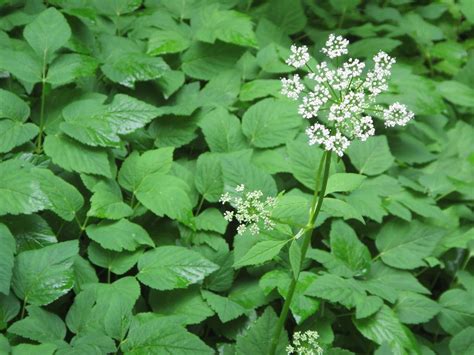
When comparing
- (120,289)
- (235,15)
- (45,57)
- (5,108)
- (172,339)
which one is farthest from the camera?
(235,15)

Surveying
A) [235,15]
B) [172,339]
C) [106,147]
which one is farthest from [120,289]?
[235,15]

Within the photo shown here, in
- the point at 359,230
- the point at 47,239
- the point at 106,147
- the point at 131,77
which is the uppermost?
the point at 131,77

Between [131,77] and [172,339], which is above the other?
[131,77]

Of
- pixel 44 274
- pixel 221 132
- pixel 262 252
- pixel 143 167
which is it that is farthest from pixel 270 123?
pixel 44 274

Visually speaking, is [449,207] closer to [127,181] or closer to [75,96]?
[127,181]

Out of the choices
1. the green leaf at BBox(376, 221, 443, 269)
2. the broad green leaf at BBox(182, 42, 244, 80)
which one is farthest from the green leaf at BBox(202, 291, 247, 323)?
the broad green leaf at BBox(182, 42, 244, 80)

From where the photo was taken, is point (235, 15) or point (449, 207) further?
point (235, 15)

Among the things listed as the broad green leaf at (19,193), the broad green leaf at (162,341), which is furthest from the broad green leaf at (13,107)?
the broad green leaf at (162,341)
